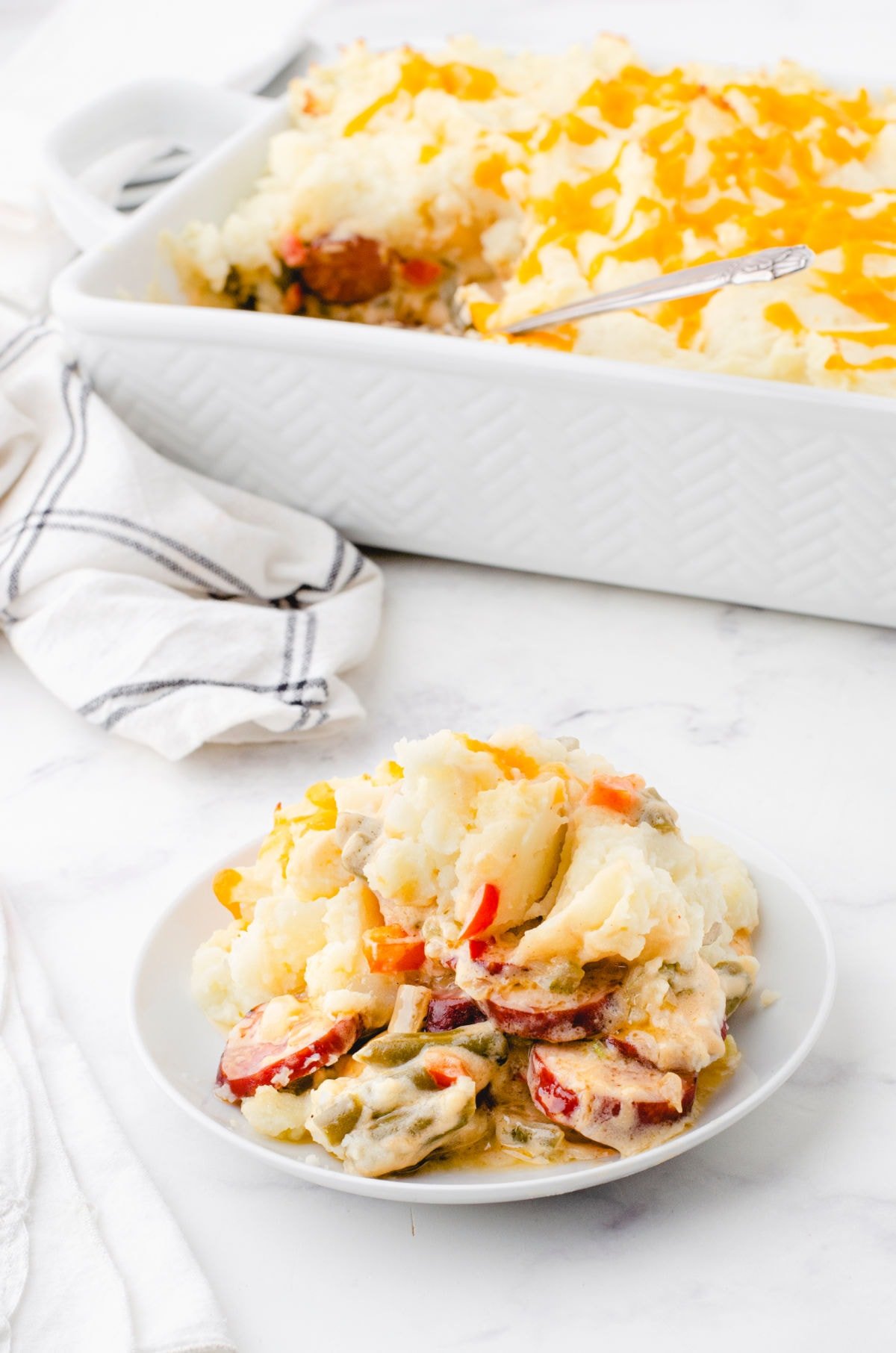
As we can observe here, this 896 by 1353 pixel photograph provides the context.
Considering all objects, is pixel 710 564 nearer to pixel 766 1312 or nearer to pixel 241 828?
pixel 241 828

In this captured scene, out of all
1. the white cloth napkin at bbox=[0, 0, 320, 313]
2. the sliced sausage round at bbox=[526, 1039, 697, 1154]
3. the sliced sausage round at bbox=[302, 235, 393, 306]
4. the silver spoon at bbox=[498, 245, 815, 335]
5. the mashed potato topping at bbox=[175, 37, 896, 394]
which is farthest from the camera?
the white cloth napkin at bbox=[0, 0, 320, 313]

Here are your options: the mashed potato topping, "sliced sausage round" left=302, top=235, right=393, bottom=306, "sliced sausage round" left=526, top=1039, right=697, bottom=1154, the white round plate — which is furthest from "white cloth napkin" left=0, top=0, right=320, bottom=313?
"sliced sausage round" left=526, top=1039, right=697, bottom=1154

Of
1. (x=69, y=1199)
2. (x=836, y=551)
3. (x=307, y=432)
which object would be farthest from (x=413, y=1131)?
(x=307, y=432)

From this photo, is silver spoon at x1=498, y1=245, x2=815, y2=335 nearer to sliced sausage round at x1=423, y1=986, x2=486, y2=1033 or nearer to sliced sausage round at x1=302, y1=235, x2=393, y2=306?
sliced sausage round at x1=302, y1=235, x2=393, y2=306

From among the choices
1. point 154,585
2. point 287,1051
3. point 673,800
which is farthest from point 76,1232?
point 154,585

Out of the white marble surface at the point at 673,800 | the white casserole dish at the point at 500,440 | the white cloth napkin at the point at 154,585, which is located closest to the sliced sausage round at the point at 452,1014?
the white marble surface at the point at 673,800

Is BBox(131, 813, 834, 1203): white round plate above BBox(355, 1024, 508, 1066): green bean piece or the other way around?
the other way around
